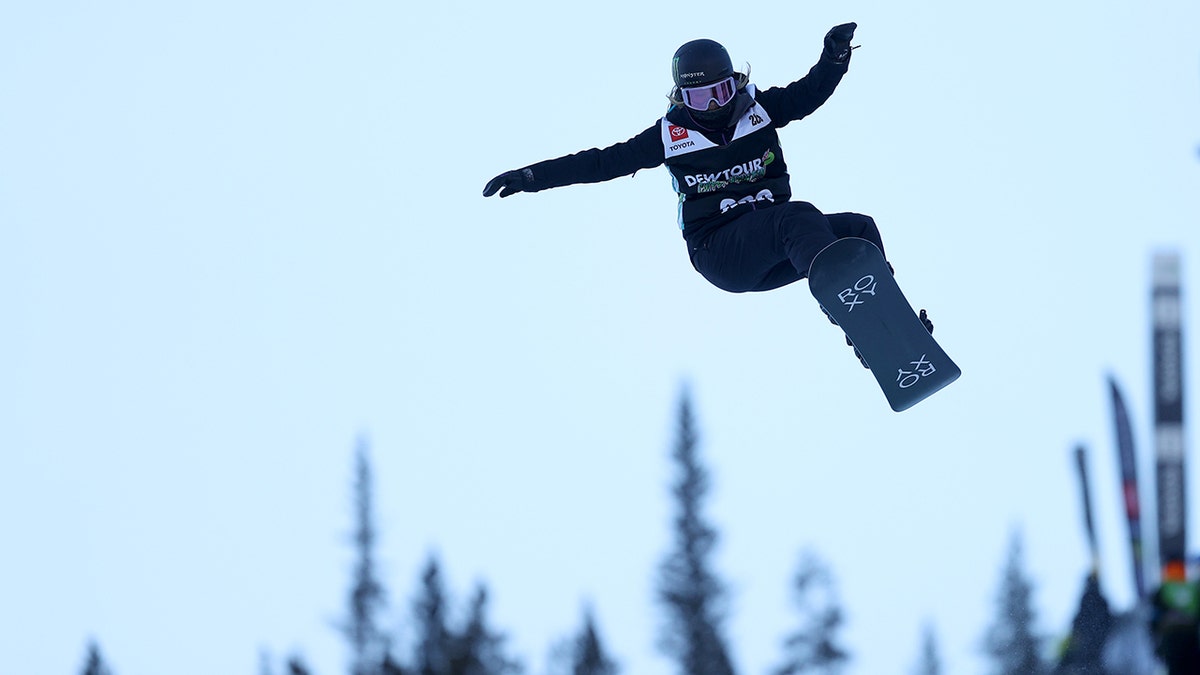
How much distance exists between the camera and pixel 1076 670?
53.8 feet

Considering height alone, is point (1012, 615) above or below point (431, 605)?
below

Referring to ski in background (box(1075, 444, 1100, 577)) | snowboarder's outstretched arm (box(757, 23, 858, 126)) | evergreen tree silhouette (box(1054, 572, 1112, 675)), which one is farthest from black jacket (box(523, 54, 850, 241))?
ski in background (box(1075, 444, 1100, 577))

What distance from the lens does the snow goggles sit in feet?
35.2

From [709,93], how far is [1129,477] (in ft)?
71.6

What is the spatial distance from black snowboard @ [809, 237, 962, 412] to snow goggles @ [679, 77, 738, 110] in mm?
1117

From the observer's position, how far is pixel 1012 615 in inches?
2277

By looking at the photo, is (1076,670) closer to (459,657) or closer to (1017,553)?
(459,657)

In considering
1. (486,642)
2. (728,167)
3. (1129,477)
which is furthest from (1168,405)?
(728,167)

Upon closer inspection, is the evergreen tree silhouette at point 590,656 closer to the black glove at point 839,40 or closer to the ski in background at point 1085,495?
the ski in background at point 1085,495

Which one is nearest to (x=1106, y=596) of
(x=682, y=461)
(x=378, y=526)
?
(x=682, y=461)

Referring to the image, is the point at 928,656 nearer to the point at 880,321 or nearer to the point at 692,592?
the point at 692,592

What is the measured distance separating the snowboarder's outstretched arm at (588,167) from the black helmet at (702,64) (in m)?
0.43

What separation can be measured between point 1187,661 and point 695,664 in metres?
33.3

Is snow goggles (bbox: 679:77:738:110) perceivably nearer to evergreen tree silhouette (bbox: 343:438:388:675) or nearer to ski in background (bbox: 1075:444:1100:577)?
ski in background (bbox: 1075:444:1100:577)
